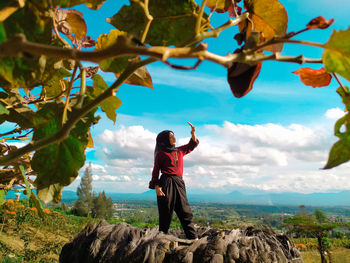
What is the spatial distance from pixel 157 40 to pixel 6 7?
0.36 ft

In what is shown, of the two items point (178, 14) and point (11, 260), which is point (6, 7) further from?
point (11, 260)

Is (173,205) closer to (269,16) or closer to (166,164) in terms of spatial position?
(166,164)

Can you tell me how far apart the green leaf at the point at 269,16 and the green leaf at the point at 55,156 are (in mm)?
204

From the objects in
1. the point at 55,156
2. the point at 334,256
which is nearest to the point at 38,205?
the point at 55,156

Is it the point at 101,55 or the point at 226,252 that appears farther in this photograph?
the point at 226,252

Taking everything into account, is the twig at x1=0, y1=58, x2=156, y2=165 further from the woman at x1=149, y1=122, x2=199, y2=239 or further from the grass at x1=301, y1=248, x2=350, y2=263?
the grass at x1=301, y1=248, x2=350, y2=263

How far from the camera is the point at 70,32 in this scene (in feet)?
0.96

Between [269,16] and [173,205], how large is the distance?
207 centimetres

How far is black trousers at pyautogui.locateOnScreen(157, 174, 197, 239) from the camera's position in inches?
84.3

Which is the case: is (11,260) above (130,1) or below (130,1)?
below

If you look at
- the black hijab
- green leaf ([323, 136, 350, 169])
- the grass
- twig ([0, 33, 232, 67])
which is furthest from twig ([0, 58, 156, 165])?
the grass

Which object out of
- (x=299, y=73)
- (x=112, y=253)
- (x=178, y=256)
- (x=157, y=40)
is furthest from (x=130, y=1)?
(x=112, y=253)

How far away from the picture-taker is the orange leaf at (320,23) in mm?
177

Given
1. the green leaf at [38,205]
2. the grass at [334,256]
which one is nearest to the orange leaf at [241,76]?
the green leaf at [38,205]
